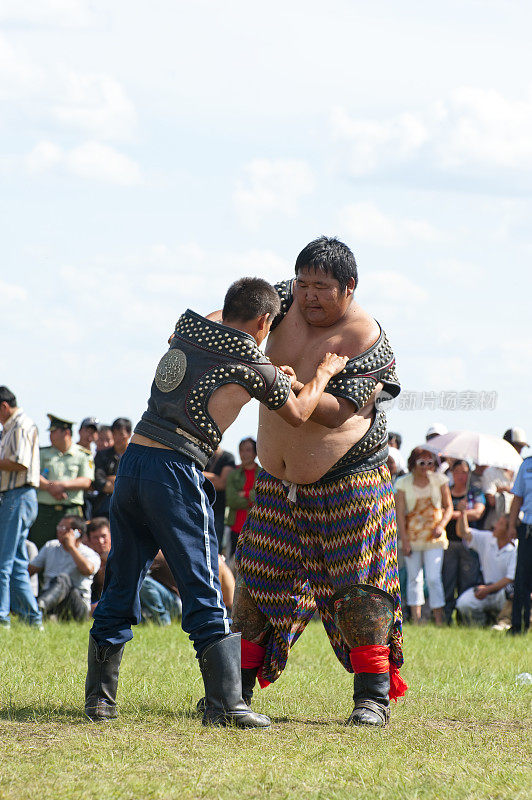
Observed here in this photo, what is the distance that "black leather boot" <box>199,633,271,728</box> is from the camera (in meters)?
4.73

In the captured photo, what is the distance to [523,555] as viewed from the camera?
1012 centimetres

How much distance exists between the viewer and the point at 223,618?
15.6 feet

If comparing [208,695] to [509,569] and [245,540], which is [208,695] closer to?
[245,540]

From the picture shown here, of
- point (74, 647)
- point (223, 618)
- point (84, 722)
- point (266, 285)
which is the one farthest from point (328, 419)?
point (74, 647)

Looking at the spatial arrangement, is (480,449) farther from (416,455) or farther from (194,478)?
(194,478)

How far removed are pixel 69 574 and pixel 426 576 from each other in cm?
358

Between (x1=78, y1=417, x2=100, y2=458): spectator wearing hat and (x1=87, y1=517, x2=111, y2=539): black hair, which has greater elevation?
(x1=78, y1=417, x2=100, y2=458): spectator wearing hat

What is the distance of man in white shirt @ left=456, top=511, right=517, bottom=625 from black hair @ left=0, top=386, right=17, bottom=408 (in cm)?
483

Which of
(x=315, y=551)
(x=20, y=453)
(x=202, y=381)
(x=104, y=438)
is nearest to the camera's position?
(x=202, y=381)

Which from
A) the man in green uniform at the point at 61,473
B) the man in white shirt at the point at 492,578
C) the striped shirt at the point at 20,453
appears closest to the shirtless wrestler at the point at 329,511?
the striped shirt at the point at 20,453

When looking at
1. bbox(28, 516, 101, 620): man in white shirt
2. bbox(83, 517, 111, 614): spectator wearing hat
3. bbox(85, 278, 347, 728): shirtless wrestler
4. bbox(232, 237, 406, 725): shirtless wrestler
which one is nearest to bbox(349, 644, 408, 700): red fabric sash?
bbox(232, 237, 406, 725): shirtless wrestler

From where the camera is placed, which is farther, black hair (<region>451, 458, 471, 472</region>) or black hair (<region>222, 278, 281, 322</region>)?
black hair (<region>451, 458, 471, 472</region>)

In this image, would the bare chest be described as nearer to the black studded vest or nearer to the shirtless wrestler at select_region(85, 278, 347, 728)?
the shirtless wrestler at select_region(85, 278, 347, 728)

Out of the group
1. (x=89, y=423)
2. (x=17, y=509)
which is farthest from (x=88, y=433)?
(x=17, y=509)
